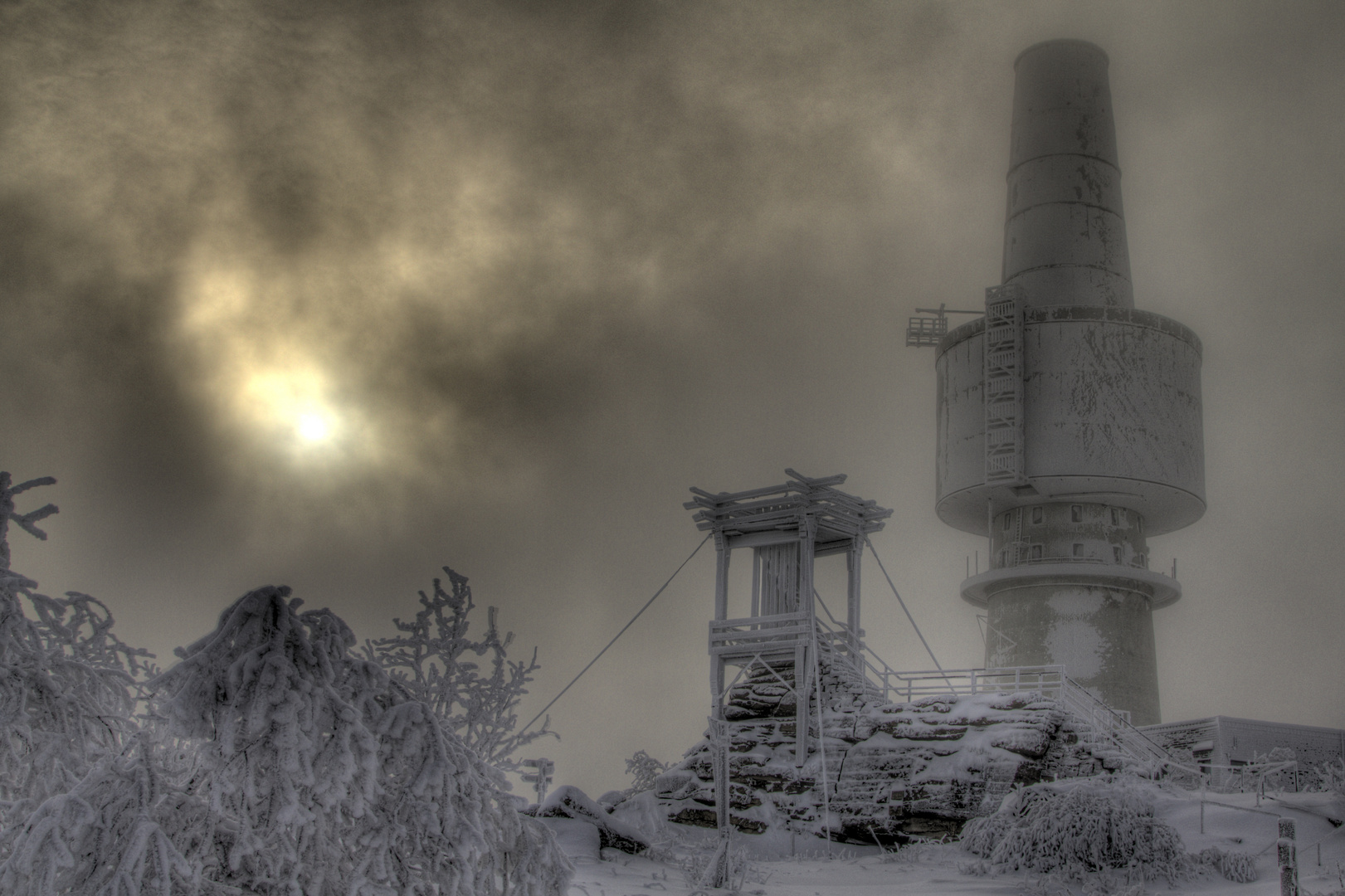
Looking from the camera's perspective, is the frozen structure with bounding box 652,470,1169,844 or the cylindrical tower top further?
the cylindrical tower top

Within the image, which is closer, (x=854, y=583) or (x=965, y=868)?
(x=965, y=868)

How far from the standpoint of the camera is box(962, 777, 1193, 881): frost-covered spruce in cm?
1602

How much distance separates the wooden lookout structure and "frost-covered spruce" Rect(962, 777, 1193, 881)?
8.80m

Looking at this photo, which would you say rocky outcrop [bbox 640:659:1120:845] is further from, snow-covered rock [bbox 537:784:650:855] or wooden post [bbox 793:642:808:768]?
snow-covered rock [bbox 537:784:650:855]

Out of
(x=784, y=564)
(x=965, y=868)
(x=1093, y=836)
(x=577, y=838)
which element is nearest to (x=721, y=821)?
(x=577, y=838)

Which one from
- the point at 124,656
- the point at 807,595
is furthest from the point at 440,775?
the point at 807,595

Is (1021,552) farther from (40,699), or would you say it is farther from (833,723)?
(40,699)

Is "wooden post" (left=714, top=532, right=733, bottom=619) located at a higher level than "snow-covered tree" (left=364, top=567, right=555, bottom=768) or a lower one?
higher

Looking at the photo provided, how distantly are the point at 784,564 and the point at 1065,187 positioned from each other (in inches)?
648

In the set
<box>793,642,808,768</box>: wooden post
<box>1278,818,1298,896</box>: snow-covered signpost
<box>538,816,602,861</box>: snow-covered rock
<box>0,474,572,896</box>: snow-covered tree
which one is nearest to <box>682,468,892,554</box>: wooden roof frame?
<box>793,642,808,768</box>: wooden post

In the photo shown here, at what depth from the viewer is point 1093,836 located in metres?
16.5

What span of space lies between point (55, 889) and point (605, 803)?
20.6m

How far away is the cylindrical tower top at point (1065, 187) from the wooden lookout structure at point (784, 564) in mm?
11724

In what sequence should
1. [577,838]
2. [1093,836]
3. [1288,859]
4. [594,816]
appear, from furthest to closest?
[594,816]
[577,838]
[1093,836]
[1288,859]
